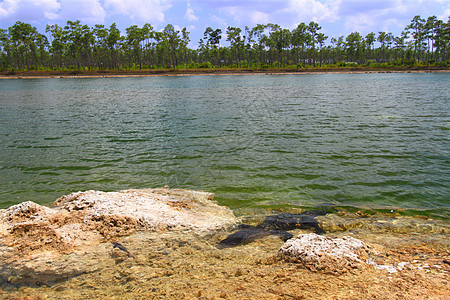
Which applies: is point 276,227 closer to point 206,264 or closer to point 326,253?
point 326,253

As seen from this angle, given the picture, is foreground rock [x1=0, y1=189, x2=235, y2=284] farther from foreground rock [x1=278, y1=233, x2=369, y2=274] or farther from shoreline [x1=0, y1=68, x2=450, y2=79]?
shoreline [x1=0, y1=68, x2=450, y2=79]

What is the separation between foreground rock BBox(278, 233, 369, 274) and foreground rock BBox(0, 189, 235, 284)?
2.08 m

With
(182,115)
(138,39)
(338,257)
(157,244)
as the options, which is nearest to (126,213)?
(157,244)

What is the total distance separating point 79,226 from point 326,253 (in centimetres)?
504

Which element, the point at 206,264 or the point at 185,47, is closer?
the point at 206,264

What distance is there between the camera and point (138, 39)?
450ft

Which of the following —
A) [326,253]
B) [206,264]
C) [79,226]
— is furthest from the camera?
[79,226]

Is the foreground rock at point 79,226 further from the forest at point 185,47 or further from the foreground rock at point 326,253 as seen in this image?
the forest at point 185,47

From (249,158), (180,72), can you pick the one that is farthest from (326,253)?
(180,72)

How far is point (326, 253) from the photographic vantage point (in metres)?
4.30

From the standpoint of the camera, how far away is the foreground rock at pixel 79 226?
467 centimetres

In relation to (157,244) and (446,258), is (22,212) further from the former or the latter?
(446,258)

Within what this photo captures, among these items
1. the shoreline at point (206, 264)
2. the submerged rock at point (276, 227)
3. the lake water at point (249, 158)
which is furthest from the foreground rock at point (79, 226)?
the lake water at point (249, 158)

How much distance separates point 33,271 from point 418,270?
6147 millimetres
